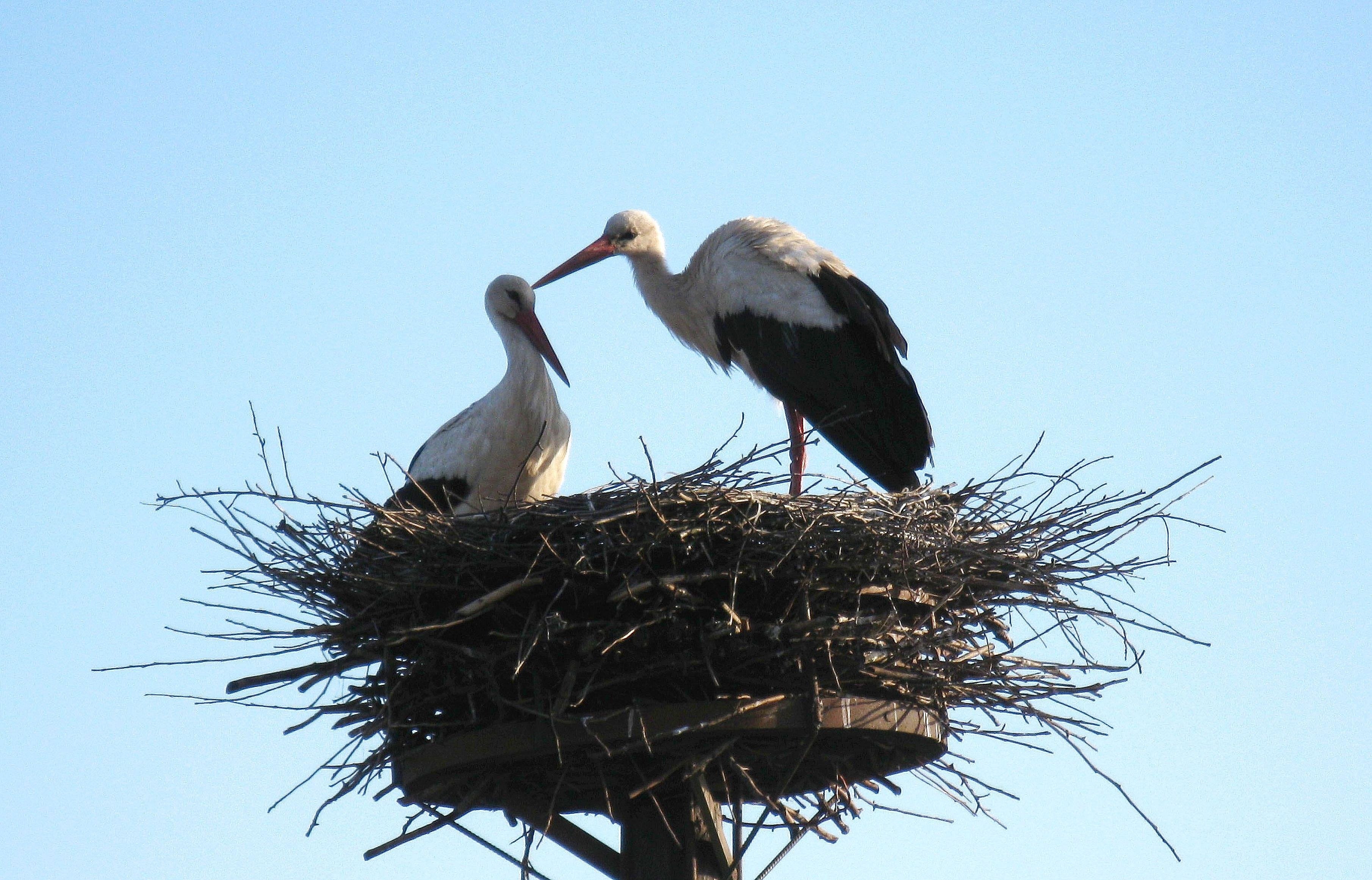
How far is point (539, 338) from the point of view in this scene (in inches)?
218

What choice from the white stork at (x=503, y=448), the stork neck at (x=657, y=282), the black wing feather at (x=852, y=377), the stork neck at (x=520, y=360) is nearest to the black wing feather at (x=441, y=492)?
the white stork at (x=503, y=448)

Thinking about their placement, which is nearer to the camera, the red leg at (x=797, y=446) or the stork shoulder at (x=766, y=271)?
the red leg at (x=797, y=446)

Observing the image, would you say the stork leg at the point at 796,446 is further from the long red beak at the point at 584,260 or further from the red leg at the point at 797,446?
the long red beak at the point at 584,260

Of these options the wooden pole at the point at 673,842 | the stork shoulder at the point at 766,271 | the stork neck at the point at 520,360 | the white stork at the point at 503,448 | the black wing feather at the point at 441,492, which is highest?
the stork shoulder at the point at 766,271

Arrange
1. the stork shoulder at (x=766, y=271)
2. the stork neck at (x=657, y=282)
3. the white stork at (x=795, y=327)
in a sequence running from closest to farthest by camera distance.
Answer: the white stork at (x=795, y=327) < the stork shoulder at (x=766, y=271) < the stork neck at (x=657, y=282)

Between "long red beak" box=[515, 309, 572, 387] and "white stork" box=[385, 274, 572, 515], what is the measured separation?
2.8 inches

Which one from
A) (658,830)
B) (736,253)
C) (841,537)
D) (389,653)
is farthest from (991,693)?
(736,253)

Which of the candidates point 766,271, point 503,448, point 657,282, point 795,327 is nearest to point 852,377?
point 795,327

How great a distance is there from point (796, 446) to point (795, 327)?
5.29ft

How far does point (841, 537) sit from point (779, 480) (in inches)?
11.4

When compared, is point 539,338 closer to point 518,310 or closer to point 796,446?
point 518,310

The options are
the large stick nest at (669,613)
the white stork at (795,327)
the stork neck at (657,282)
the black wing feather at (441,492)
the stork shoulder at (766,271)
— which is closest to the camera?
the large stick nest at (669,613)

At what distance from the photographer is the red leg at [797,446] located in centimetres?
491

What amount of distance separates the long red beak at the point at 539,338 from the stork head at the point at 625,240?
0.57m
